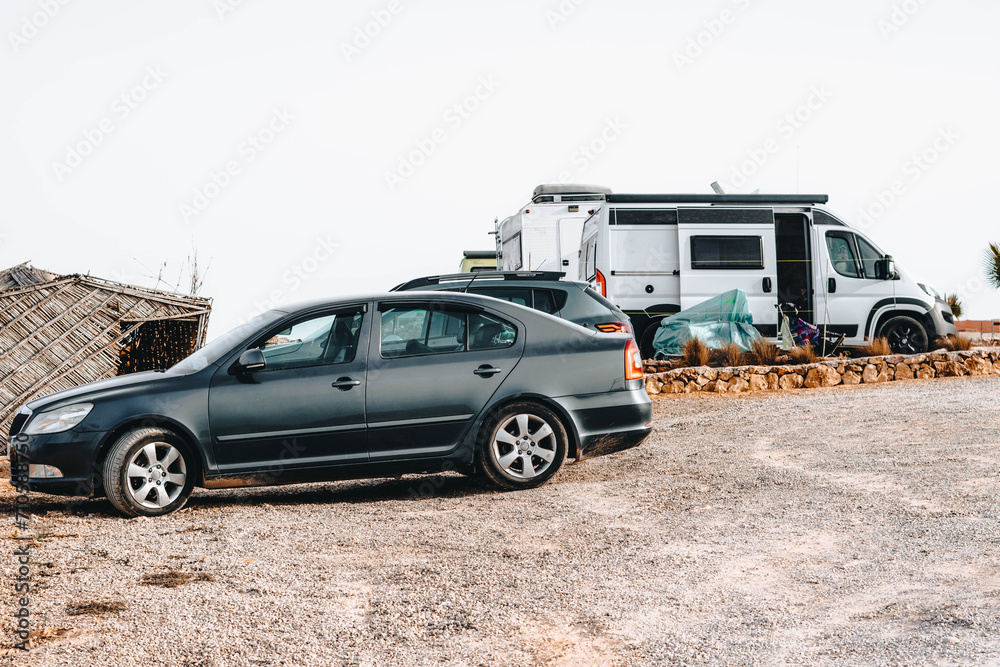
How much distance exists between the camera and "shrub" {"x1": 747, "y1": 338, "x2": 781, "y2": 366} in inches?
603

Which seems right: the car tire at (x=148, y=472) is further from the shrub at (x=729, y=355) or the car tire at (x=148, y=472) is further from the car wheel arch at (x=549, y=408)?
the shrub at (x=729, y=355)

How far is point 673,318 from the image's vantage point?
15.8 m

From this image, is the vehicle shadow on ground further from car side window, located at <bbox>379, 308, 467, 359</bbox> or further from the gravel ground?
car side window, located at <bbox>379, 308, 467, 359</bbox>

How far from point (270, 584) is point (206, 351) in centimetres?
276

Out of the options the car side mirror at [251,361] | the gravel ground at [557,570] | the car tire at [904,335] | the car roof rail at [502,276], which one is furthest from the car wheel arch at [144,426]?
the car tire at [904,335]

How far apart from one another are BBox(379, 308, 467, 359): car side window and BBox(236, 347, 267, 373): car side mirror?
85 centimetres

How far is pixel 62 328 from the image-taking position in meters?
10.8

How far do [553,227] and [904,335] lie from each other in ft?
24.5

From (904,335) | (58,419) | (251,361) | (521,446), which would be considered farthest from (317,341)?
(904,335)

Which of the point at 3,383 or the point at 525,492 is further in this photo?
the point at 3,383

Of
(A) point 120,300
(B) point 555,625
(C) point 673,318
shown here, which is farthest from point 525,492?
(C) point 673,318

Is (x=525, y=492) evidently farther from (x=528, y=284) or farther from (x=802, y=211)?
(x=802, y=211)

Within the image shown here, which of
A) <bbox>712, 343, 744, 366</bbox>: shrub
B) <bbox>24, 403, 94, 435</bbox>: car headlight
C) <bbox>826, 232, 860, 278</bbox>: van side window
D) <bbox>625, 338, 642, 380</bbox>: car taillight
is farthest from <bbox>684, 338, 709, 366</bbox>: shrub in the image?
<bbox>24, 403, 94, 435</bbox>: car headlight

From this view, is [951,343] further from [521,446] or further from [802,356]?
[521,446]
